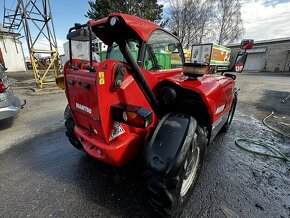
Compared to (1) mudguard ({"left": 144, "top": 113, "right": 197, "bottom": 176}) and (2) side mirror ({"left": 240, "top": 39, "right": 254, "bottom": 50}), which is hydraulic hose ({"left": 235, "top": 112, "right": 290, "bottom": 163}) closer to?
(2) side mirror ({"left": 240, "top": 39, "right": 254, "bottom": 50})

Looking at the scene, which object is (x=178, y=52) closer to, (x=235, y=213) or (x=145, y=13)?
(x=235, y=213)

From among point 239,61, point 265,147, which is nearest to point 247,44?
point 239,61

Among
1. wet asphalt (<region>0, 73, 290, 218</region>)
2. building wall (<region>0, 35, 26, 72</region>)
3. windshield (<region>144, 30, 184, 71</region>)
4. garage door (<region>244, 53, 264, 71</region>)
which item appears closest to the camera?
wet asphalt (<region>0, 73, 290, 218</region>)

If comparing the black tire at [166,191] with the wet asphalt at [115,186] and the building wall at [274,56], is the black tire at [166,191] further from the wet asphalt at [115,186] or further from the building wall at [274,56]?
the building wall at [274,56]

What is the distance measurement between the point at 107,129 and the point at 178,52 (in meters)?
2.07

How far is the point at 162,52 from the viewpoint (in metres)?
2.60

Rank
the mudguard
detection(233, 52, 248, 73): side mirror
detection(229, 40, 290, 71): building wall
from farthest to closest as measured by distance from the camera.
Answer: detection(229, 40, 290, 71): building wall → detection(233, 52, 248, 73): side mirror → the mudguard

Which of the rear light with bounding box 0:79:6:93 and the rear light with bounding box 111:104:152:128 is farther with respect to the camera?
the rear light with bounding box 0:79:6:93

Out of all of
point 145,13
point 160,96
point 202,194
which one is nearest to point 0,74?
point 160,96

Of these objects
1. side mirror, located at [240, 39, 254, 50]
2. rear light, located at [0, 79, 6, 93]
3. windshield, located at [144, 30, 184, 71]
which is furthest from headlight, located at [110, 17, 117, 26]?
rear light, located at [0, 79, 6, 93]

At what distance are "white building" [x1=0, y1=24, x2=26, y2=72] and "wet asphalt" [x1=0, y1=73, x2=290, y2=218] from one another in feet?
76.6

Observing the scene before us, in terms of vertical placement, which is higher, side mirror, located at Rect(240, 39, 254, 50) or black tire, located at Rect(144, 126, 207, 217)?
side mirror, located at Rect(240, 39, 254, 50)

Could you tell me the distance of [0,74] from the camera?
12.2 ft

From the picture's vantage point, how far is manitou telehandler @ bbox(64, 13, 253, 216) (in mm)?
1508
